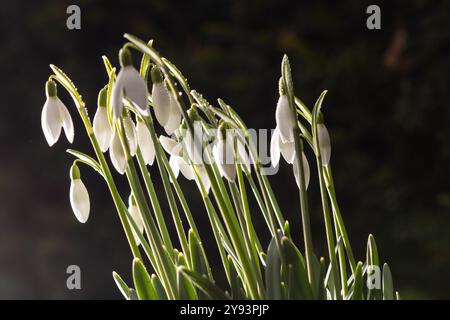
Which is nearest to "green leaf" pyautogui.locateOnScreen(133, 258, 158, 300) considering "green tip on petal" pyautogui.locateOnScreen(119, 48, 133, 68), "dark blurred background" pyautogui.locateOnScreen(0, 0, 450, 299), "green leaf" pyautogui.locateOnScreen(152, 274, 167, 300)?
"green leaf" pyautogui.locateOnScreen(152, 274, 167, 300)

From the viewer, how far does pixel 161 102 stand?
1.51 ft

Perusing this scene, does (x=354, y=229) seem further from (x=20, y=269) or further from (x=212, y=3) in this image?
(x=20, y=269)

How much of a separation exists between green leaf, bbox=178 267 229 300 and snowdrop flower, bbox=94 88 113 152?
0.14m

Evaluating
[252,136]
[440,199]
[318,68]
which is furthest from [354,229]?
[252,136]

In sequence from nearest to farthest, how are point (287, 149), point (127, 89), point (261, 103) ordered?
point (127, 89) → point (287, 149) → point (261, 103)

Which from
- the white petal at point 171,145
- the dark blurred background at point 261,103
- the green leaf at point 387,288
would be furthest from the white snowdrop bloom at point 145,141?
the dark blurred background at point 261,103

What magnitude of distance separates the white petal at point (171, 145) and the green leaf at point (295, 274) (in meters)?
0.13

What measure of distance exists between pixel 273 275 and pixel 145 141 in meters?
0.15

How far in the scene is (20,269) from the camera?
2350 mm

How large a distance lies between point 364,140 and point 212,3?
0.74 metres

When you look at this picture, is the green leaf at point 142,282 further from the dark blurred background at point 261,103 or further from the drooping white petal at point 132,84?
the dark blurred background at point 261,103

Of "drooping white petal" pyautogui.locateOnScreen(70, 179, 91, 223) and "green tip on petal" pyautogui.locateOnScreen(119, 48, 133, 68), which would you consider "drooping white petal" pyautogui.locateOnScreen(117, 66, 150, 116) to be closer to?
"green tip on petal" pyautogui.locateOnScreen(119, 48, 133, 68)

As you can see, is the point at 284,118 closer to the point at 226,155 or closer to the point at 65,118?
the point at 226,155

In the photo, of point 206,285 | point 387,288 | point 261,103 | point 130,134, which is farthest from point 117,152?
point 261,103
